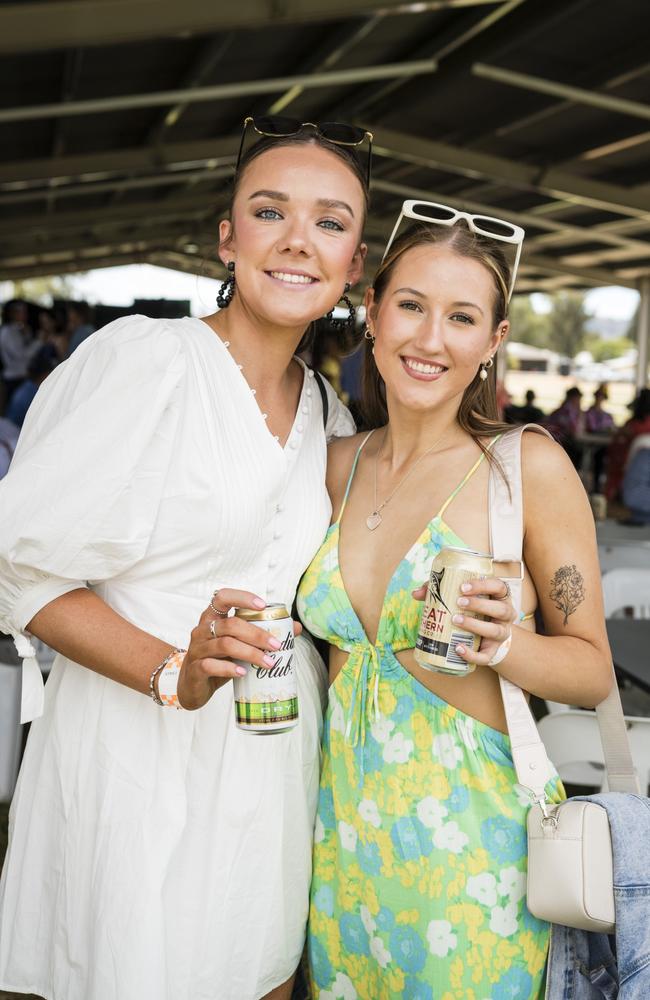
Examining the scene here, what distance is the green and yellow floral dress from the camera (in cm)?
168

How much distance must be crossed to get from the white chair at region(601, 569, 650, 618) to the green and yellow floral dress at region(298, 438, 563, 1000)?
288cm

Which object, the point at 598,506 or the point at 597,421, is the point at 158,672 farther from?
the point at 597,421

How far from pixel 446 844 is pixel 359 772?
0.20 metres

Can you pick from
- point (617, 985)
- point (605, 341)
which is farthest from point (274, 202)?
point (605, 341)

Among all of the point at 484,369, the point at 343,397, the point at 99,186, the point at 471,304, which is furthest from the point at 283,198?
the point at 99,186

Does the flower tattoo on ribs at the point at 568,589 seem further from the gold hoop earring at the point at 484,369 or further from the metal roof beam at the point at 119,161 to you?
the metal roof beam at the point at 119,161

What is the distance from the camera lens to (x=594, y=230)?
1730cm

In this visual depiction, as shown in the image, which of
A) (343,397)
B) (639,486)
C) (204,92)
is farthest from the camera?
(343,397)

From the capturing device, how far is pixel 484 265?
6.36 ft

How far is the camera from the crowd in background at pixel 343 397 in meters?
5.21

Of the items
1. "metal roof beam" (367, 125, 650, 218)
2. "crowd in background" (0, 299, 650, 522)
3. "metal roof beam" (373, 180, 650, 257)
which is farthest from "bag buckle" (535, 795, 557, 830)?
"metal roof beam" (373, 180, 650, 257)

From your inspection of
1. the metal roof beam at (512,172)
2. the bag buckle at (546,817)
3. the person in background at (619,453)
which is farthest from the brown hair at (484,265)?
the metal roof beam at (512,172)

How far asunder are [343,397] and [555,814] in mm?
8025

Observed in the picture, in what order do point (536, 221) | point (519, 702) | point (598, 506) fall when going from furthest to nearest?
point (536, 221), point (598, 506), point (519, 702)
